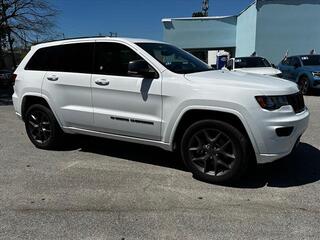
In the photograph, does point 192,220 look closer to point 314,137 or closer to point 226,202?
point 226,202

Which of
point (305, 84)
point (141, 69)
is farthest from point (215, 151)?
point (305, 84)

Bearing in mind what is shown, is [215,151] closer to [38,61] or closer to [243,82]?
[243,82]

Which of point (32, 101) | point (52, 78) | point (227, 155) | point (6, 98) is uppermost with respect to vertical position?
point (52, 78)

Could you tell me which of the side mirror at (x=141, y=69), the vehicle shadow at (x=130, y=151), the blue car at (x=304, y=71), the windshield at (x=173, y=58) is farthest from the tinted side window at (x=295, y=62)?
the side mirror at (x=141, y=69)

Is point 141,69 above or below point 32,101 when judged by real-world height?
above

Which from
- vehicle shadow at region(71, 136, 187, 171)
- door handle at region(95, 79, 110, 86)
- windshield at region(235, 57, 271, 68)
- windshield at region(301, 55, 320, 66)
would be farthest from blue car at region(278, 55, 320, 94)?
door handle at region(95, 79, 110, 86)

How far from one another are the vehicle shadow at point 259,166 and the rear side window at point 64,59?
144 cm

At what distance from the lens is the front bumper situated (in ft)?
14.8

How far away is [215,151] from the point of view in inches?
193

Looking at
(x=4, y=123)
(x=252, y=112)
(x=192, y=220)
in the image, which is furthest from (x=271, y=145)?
(x=4, y=123)

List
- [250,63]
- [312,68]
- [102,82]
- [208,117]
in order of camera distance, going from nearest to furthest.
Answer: [208,117]
[102,82]
[312,68]
[250,63]

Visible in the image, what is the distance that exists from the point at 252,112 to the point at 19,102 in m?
4.16

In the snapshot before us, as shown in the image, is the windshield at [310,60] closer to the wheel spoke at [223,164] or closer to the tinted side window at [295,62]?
the tinted side window at [295,62]

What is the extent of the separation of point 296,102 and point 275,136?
0.65 meters
